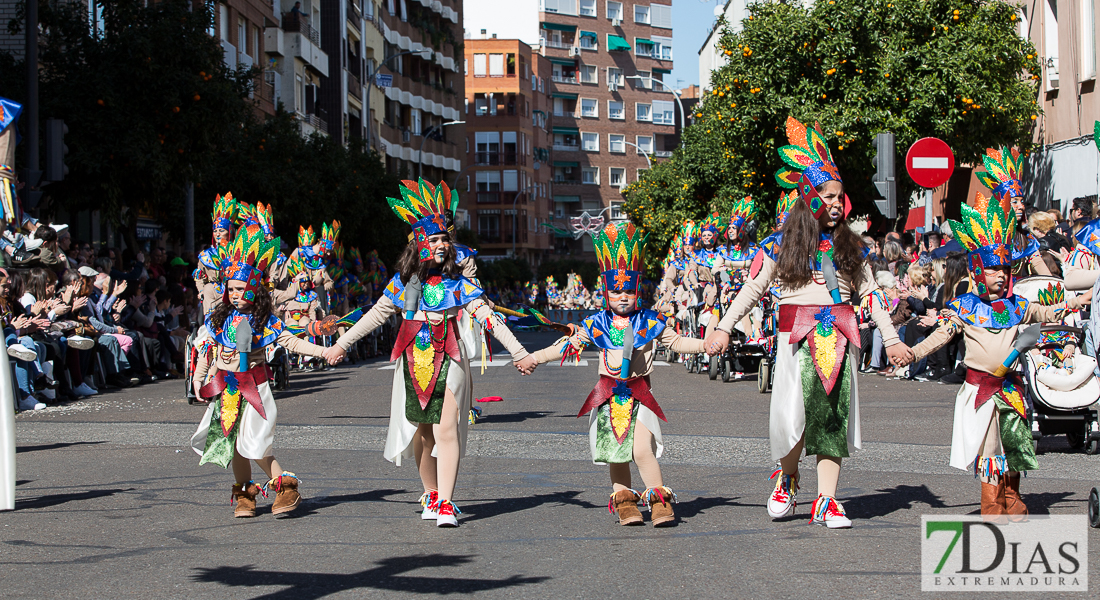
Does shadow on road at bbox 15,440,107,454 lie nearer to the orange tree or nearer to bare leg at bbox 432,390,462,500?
bare leg at bbox 432,390,462,500

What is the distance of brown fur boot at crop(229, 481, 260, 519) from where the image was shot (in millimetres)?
7961

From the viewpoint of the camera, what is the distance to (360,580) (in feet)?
20.4

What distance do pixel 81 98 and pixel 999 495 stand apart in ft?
66.7

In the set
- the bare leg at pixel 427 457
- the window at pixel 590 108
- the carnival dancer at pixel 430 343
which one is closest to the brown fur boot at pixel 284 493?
the carnival dancer at pixel 430 343

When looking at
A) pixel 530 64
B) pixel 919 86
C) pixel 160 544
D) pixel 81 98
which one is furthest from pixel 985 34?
pixel 530 64

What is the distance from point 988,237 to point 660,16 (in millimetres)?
114946

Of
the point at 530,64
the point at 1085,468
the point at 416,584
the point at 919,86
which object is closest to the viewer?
the point at 416,584

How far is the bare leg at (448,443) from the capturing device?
25.3 ft

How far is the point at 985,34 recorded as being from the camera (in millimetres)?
25250

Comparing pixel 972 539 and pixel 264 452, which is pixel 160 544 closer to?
pixel 264 452

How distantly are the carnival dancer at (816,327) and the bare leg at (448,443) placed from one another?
1.54m

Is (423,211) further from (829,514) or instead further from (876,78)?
(876,78)

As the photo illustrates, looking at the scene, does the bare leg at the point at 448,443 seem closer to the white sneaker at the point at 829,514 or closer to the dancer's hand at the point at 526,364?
the dancer's hand at the point at 526,364

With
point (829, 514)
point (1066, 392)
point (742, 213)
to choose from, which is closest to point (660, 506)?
point (829, 514)
